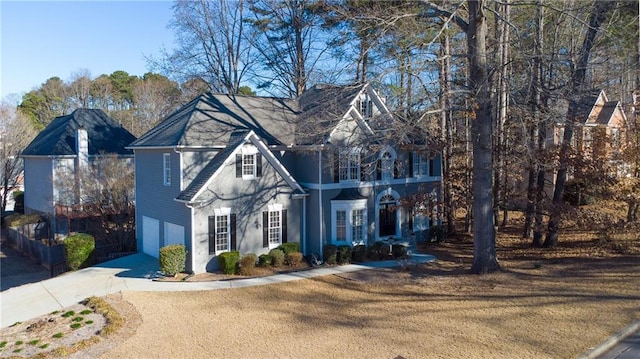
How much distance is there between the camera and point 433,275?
18.3m

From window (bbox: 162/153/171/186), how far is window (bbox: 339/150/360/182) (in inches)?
302

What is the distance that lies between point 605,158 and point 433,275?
9.11 m

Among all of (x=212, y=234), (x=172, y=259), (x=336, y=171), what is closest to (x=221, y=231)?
(x=212, y=234)

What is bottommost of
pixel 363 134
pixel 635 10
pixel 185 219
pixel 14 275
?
pixel 14 275

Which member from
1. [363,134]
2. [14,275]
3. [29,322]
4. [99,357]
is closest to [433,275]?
[363,134]

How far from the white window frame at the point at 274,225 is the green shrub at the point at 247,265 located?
1849 millimetres

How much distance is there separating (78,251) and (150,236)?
3.13m

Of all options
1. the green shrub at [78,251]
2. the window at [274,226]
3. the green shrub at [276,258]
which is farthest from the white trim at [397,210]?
the green shrub at [78,251]

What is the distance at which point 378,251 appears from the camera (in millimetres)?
21641

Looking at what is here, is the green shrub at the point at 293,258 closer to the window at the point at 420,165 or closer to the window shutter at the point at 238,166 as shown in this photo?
the window shutter at the point at 238,166

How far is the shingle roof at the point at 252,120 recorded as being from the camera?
67.3 ft

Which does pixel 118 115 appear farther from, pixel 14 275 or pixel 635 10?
pixel 635 10

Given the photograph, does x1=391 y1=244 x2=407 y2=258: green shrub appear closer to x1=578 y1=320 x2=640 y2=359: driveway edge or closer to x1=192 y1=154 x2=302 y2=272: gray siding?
x1=192 y1=154 x2=302 y2=272: gray siding

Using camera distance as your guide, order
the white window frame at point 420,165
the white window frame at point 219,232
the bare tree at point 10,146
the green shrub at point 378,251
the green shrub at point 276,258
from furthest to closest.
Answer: the bare tree at point 10,146, the white window frame at point 420,165, the green shrub at point 378,251, the green shrub at point 276,258, the white window frame at point 219,232
